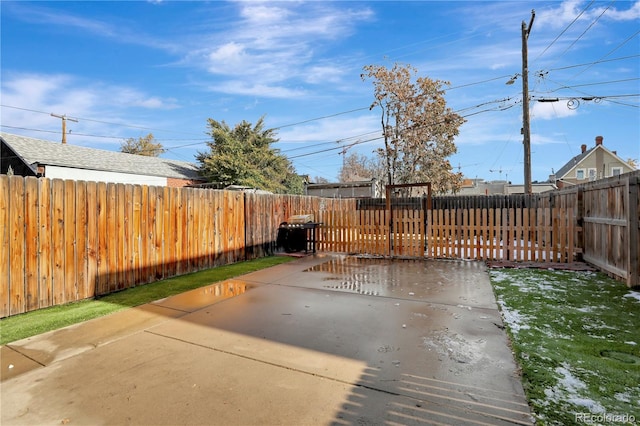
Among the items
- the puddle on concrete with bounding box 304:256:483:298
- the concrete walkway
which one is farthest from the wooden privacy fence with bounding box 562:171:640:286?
the concrete walkway

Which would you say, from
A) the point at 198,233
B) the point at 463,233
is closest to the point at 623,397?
the point at 463,233

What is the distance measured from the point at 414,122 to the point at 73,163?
20.1 m

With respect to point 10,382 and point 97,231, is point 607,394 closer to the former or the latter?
point 10,382

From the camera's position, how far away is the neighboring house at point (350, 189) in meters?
26.0

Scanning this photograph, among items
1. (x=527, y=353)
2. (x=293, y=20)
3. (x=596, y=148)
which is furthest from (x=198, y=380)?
(x=596, y=148)

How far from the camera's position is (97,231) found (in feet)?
17.3

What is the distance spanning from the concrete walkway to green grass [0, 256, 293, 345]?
0.28 m

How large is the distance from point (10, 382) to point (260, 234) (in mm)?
6821

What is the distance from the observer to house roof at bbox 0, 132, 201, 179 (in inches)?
653

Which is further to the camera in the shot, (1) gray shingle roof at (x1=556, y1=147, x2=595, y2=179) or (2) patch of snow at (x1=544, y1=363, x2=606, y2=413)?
(1) gray shingle roof at (x1=556, y1=147, x2=595, y2=179)

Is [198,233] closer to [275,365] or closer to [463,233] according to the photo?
[275,365]

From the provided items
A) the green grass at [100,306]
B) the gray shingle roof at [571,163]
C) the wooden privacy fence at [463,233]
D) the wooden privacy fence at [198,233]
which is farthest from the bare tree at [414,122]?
the gray shingle roof at [571,163]

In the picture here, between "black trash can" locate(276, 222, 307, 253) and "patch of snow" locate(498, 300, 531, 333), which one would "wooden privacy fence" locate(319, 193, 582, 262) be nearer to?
"black trash can" locate(276, 222, 307, 253)

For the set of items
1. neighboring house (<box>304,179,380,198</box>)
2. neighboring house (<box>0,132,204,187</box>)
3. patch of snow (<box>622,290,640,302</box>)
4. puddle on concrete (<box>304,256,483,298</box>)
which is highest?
neighboring house (<box>0,132,204,187</box>)
